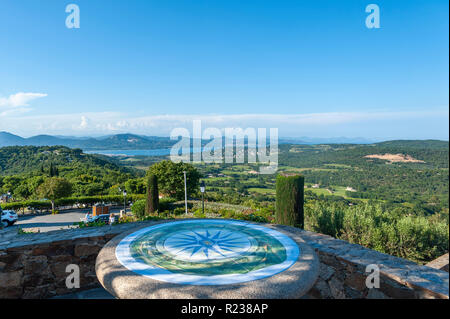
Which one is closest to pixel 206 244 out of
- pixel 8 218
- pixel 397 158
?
pixel 8 218

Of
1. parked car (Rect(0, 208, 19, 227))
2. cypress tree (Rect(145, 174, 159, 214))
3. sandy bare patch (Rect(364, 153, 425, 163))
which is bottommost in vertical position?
parked car (Rect(0, 208, 19, 227))

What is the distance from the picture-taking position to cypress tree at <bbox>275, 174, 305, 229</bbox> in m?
6.73

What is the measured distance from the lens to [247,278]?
2.36 m

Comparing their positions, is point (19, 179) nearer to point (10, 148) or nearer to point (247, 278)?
point (10, 148)

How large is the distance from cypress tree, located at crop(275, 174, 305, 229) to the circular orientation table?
2964 millimetres

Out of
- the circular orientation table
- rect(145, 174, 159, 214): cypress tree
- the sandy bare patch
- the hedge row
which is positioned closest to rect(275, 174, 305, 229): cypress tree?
the circular orientation table

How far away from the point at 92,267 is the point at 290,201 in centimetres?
507

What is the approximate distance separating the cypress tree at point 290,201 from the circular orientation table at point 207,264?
296cm

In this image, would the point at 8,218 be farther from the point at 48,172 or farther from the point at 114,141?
the point at 114,141

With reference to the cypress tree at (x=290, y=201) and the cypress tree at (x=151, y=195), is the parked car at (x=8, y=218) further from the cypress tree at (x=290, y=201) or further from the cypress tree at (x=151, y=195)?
the cypress tree at (x=290, y=201)

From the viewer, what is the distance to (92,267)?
4.00 meters

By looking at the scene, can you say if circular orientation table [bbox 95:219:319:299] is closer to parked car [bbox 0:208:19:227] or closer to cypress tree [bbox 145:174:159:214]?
cypress tree [bbox 145:174:159:214]
